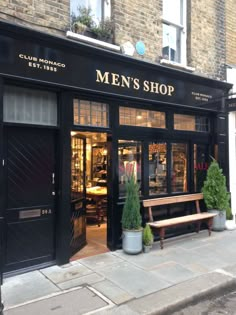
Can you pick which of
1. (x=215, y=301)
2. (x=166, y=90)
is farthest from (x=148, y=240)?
(x=166, y=90)

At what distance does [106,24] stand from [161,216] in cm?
433

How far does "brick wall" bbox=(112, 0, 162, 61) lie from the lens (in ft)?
21.2

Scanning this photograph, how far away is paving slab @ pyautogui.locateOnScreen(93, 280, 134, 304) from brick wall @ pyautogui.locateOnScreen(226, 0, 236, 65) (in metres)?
7.01

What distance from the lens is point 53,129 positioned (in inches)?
220

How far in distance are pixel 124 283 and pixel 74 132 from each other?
3.05 metres

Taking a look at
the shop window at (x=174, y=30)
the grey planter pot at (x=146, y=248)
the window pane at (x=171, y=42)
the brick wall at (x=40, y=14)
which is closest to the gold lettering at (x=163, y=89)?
the window pane at (x=171, y=42)

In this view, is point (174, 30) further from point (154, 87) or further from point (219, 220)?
point (219, 220)

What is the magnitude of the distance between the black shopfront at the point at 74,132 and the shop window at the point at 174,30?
797mm

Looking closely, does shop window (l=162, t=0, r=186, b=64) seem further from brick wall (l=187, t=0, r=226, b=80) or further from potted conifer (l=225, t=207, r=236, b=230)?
potted conifer (l=225, t=207, r=236, b=230)

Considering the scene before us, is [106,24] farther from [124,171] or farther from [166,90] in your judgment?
[124,171]

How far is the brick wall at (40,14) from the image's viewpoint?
498cm

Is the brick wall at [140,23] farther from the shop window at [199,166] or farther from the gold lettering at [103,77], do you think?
the shop window at [199,166]

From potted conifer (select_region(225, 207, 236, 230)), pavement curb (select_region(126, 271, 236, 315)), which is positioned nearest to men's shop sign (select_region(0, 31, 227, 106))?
potted conifer (select_region(225, 207, 236, 230))

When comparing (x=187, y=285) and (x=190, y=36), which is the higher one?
(x=190, y=36)
